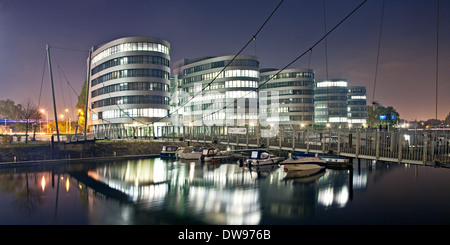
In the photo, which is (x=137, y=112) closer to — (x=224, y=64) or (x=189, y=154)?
(x=189, y=154)

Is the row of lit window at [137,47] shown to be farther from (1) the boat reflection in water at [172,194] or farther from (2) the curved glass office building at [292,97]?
(2) the curved glass office building at [292,97]

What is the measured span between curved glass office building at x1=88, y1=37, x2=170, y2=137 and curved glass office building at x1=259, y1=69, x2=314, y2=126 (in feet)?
132

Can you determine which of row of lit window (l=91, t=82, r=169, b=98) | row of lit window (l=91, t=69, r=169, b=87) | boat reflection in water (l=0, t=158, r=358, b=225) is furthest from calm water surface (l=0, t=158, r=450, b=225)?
row of lit window (l=91, t=69, r=169, b=87)

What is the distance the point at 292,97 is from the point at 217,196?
8093 centimetres

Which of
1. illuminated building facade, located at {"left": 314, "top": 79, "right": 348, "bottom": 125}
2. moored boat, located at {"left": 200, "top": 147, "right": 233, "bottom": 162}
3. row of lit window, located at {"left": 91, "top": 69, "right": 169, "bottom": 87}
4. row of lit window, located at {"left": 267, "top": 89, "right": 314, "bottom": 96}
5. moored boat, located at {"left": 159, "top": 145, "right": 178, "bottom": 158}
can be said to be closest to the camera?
moored boat, located at {"left": 200, "top": 147, "right": 233, "bottom": 162}

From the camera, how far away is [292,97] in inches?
4077

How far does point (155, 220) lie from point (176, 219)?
5.15 ft

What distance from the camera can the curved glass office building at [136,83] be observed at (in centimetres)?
7312

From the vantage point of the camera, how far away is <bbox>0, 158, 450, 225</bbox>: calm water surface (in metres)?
22.7

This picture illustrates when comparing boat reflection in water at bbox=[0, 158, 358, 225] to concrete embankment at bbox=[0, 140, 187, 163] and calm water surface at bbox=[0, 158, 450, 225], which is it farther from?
concrete embankment at bbox=[0, 140, 187, 163]

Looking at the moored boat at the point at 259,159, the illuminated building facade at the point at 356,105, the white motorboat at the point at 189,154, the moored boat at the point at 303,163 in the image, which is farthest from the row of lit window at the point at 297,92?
the moored boat at the point at 303,163

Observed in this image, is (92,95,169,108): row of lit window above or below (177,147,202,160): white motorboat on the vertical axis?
above

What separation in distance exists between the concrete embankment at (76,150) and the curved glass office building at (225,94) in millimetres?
23004
